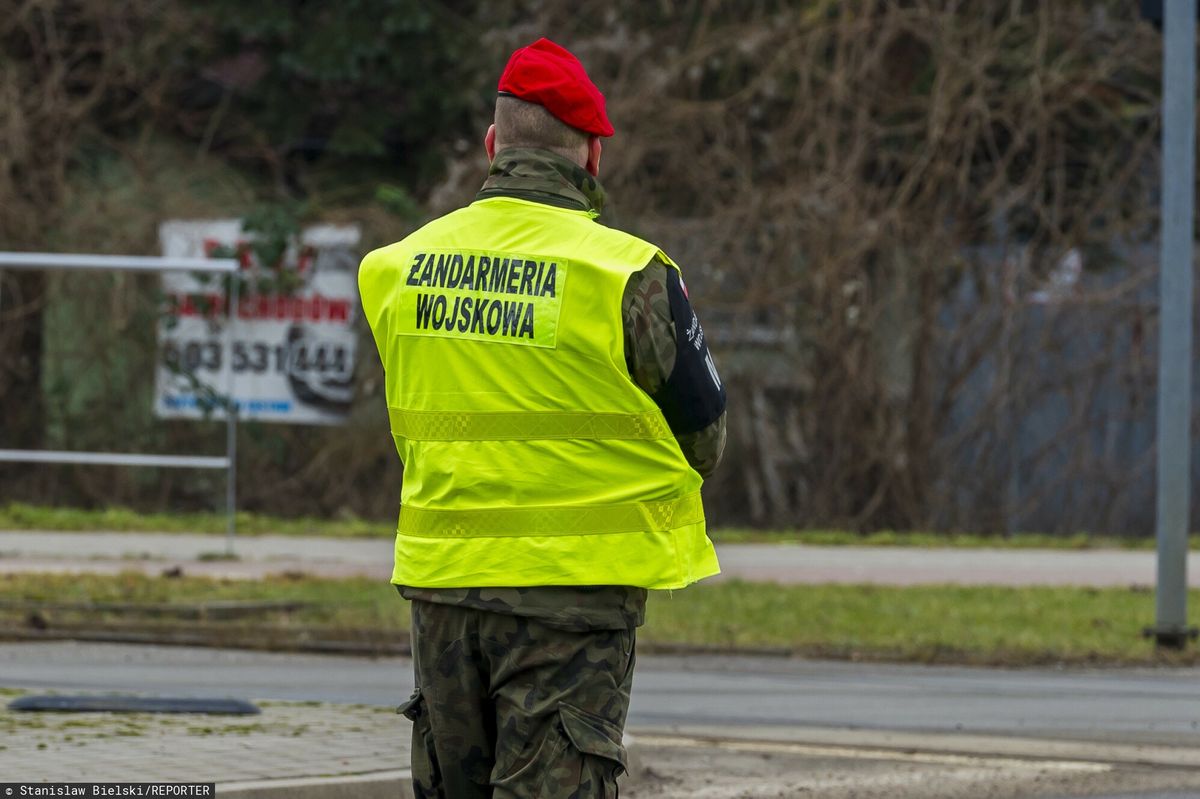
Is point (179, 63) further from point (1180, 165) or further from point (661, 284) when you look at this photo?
point (661, 284)

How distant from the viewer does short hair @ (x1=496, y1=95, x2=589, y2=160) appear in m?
3.53

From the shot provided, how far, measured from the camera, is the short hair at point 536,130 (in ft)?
11.6

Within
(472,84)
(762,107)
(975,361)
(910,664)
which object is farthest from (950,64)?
(910,664)

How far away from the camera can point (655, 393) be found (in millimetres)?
3473

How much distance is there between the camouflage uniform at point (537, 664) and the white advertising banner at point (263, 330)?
43.2 ft

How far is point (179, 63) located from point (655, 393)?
19526mm

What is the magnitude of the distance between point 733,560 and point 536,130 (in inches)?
456

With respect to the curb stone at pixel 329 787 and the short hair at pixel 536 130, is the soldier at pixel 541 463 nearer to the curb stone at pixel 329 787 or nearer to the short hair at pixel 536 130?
the short hair at pixel 536 130

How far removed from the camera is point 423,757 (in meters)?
3.51

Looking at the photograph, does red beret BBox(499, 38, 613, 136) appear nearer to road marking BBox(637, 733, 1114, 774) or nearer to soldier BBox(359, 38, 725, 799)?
soldier BBox(359, 38, 725, 799)

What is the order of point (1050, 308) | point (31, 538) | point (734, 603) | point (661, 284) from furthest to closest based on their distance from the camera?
point (1050, 308) < point (31, 538) < point (734, 603) < point (661, 284)

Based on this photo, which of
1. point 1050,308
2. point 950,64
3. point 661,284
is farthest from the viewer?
point 950,64

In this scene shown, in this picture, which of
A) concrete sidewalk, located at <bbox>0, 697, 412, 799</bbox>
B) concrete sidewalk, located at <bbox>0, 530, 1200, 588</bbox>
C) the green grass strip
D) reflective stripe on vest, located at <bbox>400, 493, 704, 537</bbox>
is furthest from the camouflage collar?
concrete sidewalk, located at <bbox>0, 530, 1200, 588</bbox>

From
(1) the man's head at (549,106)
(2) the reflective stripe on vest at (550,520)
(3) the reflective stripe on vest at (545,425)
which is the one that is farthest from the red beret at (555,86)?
(2) the reflective stripe on vest at (550,520)
